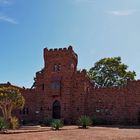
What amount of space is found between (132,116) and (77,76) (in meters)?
8.58

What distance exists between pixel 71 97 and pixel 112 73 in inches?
592

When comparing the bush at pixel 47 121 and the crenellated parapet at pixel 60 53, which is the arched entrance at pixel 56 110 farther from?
the crenellated parapet at pixel 60 53

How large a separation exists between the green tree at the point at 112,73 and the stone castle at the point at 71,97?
11805mm

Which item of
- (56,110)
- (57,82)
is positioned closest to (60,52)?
(57,82)

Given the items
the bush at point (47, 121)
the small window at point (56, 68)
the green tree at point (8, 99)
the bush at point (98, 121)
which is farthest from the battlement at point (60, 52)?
the green tree at point (8, 99)

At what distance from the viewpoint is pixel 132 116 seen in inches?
1505

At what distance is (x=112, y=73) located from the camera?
180ft

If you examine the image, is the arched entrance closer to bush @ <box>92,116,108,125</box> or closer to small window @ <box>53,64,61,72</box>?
small window @ <box>53,64,61,72</box>

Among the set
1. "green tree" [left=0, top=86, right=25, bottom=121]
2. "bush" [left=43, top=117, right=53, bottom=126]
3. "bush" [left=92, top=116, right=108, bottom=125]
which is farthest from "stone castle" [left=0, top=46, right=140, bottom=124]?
"green tree" [left=0, top=86, right=25, bottom=121]

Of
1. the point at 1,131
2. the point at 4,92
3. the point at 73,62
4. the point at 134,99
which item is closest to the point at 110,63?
the point at 73,62

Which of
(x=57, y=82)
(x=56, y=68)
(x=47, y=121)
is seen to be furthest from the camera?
(x=56, y=68)

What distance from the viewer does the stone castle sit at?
38.7 m

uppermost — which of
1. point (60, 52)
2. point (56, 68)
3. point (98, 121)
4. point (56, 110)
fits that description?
point (60, 52)

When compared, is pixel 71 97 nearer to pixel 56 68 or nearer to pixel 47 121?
pixel 56 68
